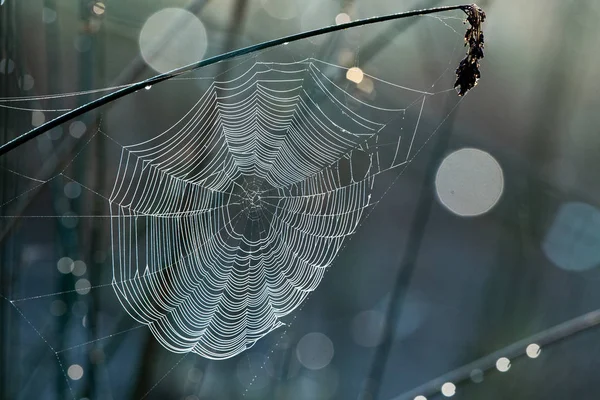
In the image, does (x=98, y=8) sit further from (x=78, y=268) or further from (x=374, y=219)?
(x=374, y=219)

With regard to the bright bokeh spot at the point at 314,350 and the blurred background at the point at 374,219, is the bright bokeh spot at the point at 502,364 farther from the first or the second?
the bright bokeh spot at the point at 314,350

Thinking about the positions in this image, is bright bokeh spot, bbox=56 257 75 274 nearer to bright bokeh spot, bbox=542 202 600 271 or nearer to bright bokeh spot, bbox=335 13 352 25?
bright bokeh spot, bbox=335 13 352 25

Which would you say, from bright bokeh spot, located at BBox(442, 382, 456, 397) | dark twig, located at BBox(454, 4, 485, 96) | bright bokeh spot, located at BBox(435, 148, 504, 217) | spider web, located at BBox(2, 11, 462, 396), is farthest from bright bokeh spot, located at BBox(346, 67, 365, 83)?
bright bokeh spot, located at BBox(442, 382, 456, 397)

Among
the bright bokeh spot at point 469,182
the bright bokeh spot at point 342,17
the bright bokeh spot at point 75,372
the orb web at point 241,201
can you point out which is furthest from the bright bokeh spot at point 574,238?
the bright bokeh spot at point 75,372

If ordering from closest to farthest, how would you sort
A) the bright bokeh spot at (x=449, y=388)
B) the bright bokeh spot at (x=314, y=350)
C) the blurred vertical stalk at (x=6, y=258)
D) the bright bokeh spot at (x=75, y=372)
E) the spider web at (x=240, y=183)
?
1. the blurred vertical stalk at (x=6, y=258)
2. the spider web at (x=240, y=183)
3. the bright bokeh spot at (x=75, y=372)
4. the bright bokeh spot at (x=314, y=350)
5. the bright bokeh spot at (x=449, y=388)

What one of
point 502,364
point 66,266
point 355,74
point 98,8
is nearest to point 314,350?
point 502,364
